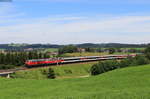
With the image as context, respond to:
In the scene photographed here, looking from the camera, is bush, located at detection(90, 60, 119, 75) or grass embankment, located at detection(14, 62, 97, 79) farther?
grass embankment, located at detection(14, 62, 97, 79)

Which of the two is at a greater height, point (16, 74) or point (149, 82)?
point (149, 82)

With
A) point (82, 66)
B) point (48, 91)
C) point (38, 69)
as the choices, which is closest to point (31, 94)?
point (48, 91)

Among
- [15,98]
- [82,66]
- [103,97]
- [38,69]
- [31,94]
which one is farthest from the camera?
[82,66]

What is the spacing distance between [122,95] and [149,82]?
224 inches

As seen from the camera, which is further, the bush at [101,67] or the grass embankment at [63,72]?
the grass embankment at [63,72]

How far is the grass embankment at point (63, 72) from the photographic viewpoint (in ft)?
217

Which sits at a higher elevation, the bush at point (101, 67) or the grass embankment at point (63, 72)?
the bush at point (101, 67)

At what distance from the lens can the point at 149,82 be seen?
17438 mm

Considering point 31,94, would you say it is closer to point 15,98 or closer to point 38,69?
point 15,98

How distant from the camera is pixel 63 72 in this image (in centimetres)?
7875

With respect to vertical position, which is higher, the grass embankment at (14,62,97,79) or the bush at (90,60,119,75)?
the bush at (90,60,119,75)

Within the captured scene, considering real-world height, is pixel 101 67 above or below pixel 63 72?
above

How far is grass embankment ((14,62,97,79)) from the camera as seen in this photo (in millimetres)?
66094

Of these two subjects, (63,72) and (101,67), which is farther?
(63,72)
